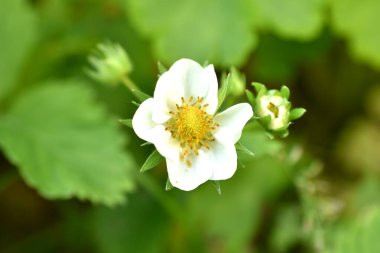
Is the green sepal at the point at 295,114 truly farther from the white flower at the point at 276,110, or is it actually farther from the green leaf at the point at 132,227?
the green leaf at the point at 132,227

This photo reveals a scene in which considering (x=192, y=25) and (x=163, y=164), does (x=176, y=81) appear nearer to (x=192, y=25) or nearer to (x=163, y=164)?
(x=192, y=25)

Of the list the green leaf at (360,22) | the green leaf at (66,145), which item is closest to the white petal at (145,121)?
the green leaf at (66,145)

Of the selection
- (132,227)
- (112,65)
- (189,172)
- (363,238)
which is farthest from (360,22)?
(189,172)

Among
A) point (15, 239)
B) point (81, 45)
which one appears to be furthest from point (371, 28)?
point (15, 239)

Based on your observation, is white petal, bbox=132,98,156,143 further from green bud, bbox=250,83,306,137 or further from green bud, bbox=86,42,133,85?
green bud, bbox=86,42,133,85

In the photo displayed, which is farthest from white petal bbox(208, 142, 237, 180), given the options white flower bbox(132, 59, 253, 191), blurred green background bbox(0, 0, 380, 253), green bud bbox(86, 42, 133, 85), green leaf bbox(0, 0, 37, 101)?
green leaf bbox(0, 0, 37, 101)

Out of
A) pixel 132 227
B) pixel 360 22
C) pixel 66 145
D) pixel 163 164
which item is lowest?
pixel 132 227
